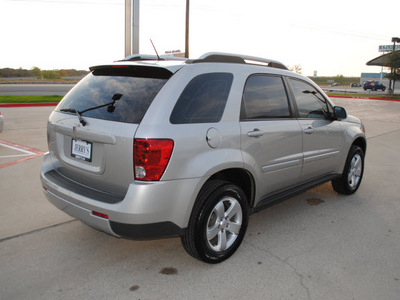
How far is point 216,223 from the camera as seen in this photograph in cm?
305

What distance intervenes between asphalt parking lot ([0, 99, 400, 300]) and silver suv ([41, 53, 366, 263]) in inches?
12.3

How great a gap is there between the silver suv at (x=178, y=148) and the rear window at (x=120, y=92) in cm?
1

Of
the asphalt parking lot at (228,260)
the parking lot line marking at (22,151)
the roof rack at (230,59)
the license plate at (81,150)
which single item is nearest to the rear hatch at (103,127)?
the license plate at (81,150)

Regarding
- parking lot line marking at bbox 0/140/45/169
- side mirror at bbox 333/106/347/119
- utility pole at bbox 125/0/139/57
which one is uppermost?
utility pole at bbox 125/0/139/57

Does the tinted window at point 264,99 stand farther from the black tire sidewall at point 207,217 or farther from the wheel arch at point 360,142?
the wheel arch at point 360,142

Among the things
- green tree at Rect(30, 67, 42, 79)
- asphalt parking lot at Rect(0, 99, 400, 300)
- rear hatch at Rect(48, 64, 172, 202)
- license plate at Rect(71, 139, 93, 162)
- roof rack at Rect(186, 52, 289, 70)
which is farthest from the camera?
green tree at Rect(30, 67, 42, 79)

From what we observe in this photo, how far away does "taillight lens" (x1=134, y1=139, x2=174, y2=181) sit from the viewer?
8.25ft

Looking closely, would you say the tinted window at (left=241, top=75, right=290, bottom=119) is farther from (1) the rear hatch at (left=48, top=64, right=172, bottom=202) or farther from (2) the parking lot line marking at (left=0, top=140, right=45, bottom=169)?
(2) the parking lot line marking at (left=0, top=140, right=45, bottom=169)

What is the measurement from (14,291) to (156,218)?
1.21m

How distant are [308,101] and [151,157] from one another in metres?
2.36

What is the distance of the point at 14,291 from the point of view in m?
2.66

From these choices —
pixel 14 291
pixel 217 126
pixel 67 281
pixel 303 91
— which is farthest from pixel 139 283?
pixel 303 91

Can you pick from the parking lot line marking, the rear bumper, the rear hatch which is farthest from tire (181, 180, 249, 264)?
the parking lot line marking

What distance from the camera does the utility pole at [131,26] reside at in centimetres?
1119
